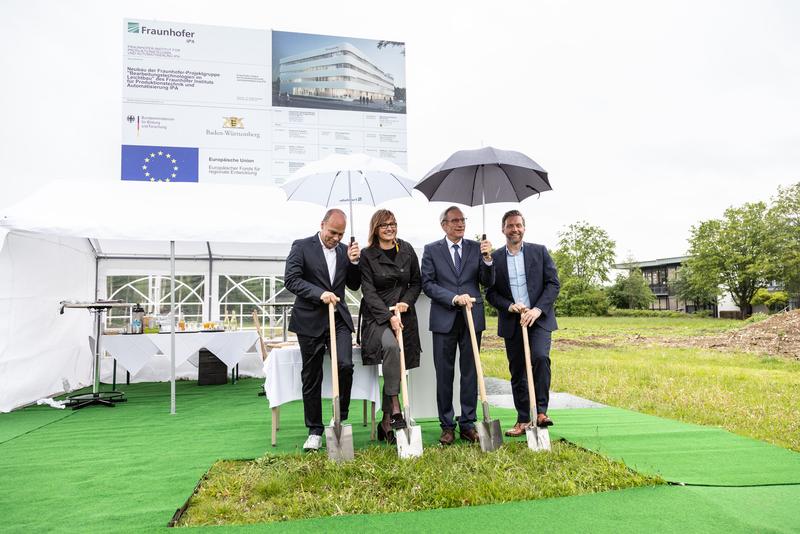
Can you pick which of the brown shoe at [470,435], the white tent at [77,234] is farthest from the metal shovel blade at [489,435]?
the white tent at [77,234]

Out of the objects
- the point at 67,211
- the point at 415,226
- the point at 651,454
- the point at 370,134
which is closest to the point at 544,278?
the point at 651,454

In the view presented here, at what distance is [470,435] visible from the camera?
384 centimetres

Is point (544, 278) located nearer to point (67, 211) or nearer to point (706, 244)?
point (67, 211)

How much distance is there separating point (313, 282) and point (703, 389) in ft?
15.7

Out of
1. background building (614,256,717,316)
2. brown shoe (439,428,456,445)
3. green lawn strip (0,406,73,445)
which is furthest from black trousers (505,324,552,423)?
background building (614,256,717,316)

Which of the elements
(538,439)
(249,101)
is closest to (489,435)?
(538,439)

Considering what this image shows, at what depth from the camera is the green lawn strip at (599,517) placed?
237cm

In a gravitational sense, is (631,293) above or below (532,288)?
above

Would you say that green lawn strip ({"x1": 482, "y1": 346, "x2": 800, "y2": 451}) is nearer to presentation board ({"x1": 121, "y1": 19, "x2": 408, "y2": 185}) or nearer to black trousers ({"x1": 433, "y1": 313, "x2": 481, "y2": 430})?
black trousers ({"x1": 433, "y1": 313, "x2": 481, "y2": 430})

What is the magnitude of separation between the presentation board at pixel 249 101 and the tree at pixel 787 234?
29531mm

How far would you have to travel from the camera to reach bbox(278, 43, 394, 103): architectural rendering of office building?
870 centimetres

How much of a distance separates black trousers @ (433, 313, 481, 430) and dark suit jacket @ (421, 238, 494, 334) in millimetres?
84

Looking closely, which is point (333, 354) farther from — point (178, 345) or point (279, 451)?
point (178, 345)

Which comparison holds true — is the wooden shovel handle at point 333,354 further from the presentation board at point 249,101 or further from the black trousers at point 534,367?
the presentation board at point 249,101
